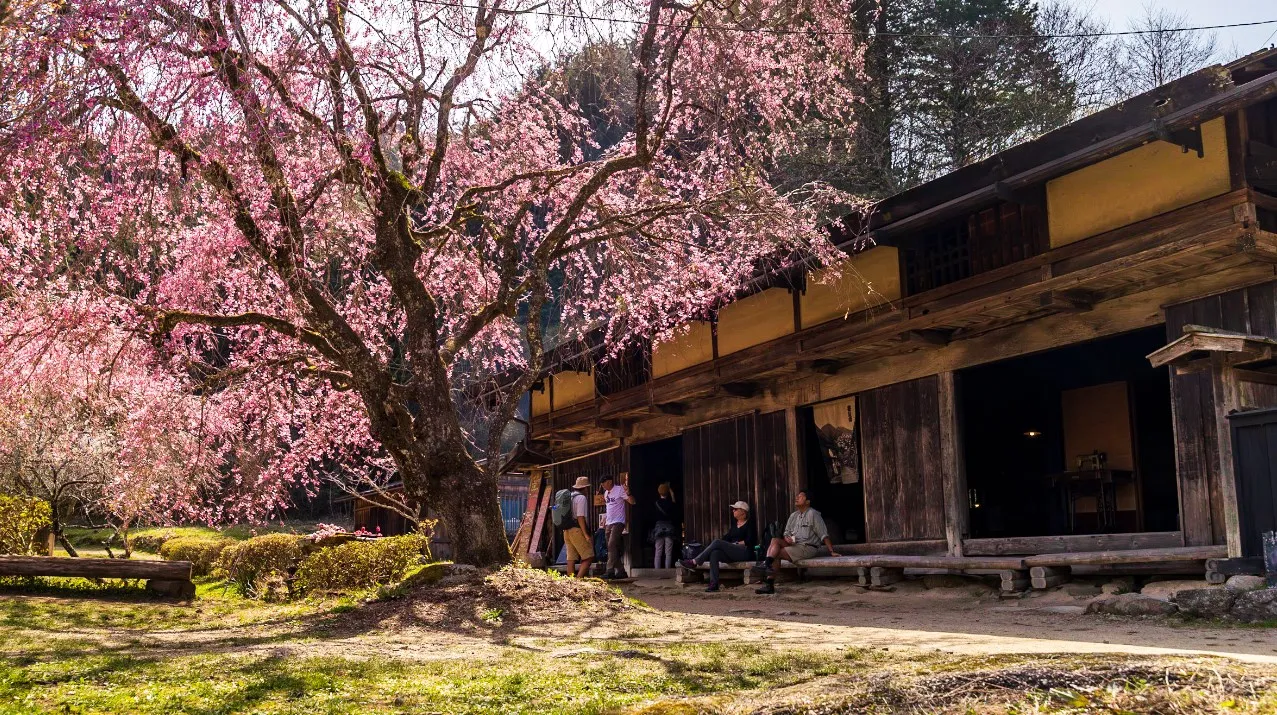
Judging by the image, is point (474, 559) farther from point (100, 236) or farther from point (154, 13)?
point (154, 13)

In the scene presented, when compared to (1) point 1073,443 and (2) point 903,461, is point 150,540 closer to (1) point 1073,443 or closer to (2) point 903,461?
(2) point 903,461

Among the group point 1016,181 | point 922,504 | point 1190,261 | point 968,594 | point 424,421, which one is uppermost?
point 1016,181

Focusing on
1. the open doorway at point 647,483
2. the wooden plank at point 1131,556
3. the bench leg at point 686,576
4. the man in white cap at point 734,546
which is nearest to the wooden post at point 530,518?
the open doorway at point 647,483

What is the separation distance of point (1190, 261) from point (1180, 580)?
3.03 m

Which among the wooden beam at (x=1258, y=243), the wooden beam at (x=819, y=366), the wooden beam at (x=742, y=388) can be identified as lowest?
the wooden beam at (x=742, y=388)

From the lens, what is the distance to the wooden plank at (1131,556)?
9.67 metres

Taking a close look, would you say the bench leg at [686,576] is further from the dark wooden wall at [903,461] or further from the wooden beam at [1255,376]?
the wooden beam at [1255,376]

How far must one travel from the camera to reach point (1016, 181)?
11078 millimetres

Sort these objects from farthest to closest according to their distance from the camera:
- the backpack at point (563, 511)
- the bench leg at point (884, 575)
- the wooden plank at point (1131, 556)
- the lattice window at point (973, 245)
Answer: the backpack at point (563, 511) → the bench leg at point (884, 575) → the lattice window at point (973, 245) → the wooden plank at point (1131, 556)

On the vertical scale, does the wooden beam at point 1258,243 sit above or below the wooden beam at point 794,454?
above

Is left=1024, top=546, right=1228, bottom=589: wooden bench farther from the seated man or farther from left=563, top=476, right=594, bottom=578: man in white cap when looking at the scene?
left=563, top=476, right=594, bottom=578: man in white cap

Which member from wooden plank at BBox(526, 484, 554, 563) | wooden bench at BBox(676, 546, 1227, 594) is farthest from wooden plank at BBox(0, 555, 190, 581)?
wooden plank at BBox(526, 484, 554, 563)

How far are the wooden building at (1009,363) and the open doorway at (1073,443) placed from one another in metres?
0.04

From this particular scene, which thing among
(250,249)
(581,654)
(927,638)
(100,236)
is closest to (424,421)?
(250,249)
